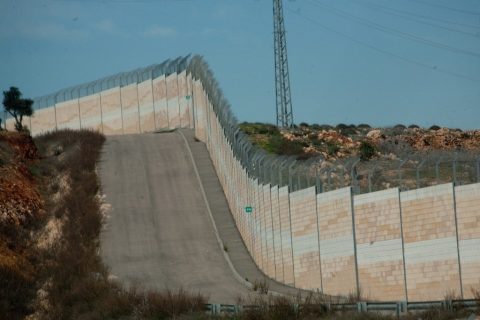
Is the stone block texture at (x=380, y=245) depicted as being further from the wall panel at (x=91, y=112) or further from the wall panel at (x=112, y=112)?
the wall panel at (x=91, y=112)

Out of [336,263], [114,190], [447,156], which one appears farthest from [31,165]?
[447,156]

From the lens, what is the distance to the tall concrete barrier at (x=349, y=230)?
2825cm

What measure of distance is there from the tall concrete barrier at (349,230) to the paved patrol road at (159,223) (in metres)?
1.87

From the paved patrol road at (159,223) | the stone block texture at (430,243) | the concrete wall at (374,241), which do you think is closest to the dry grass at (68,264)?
the paved patrol road at (159,223)

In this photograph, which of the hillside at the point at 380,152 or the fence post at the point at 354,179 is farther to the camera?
the fence post at the point at 354,179

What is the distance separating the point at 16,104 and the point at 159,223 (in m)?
26.8

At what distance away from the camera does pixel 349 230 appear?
3262 centimetres

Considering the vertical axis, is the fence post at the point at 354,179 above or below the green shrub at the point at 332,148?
below

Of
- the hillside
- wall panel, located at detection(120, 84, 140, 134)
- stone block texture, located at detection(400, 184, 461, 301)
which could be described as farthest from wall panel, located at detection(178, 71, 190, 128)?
stone block texture, located at detection(400, 184, 461, 301)

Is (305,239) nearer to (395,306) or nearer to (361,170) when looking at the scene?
(361,170)

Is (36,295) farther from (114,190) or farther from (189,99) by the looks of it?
(189,99)

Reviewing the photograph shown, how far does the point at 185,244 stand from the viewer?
146 feet

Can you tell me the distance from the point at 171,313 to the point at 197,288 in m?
7.36

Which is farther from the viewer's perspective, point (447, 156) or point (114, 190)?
point (114, 190)
